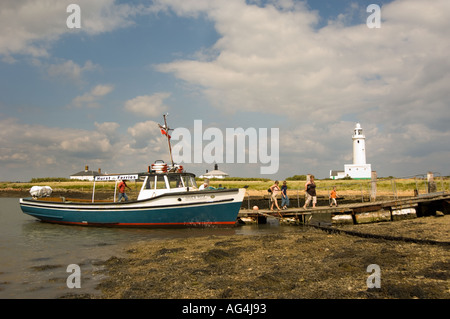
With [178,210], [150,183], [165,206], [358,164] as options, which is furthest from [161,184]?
[358,164]

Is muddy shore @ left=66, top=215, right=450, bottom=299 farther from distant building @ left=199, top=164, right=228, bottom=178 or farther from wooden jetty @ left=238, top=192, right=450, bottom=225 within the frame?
distant building @ left=199, top=164, right=228, bottom=178

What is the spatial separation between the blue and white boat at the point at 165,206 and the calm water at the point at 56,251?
0.57 meters

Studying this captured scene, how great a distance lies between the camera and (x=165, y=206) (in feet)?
65.0

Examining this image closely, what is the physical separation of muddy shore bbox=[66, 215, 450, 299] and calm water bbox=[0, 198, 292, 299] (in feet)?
3.56

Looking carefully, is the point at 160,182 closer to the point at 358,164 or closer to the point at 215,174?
the point at 215,174

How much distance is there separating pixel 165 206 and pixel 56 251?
267 inches

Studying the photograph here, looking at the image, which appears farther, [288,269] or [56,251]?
[56,251]

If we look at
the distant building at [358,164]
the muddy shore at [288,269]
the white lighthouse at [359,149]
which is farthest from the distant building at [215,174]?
the muddy shore at [288,269]

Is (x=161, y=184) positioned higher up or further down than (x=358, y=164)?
further down

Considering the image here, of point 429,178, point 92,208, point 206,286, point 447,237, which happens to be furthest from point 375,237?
point 92,208

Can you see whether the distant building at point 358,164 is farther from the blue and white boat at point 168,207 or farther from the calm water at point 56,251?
the blue and white boat at point 168,207

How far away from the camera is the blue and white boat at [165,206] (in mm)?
19594
